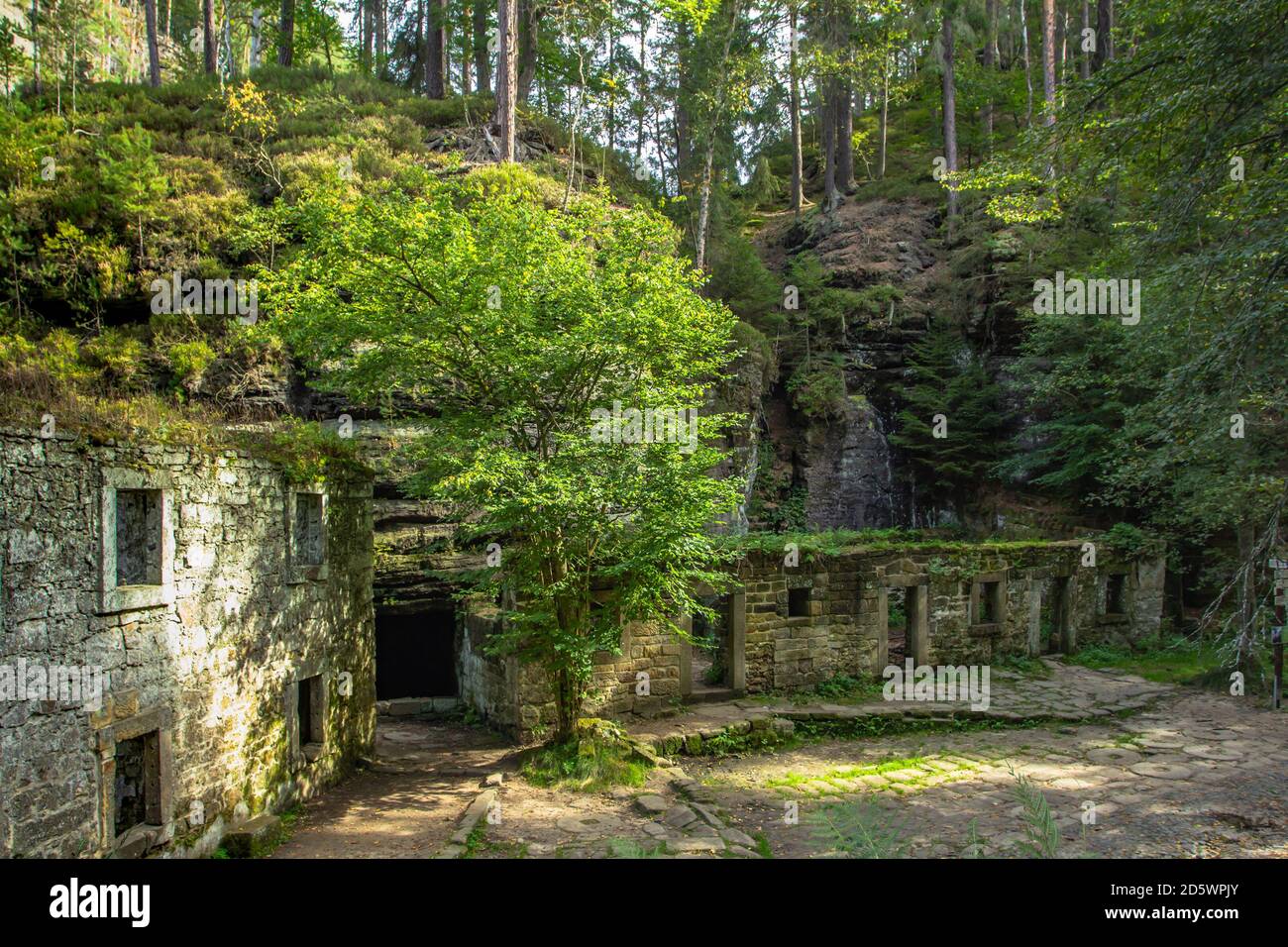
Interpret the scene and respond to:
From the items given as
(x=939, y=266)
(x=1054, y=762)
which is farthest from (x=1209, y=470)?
(x=939, y=266)

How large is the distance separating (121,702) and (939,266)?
98.5ft

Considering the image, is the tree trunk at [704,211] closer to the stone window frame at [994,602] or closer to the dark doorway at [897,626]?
the dark doorway at [897,626]

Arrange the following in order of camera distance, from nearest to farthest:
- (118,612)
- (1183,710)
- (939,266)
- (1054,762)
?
(118,612) → (1054,762) → (1183,710) → (939,266)

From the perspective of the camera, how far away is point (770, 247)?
33.4m

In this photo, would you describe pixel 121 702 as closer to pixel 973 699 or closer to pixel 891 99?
pixel 973 699

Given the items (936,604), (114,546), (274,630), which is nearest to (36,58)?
(274,630)

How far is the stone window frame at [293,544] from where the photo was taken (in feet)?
33.9

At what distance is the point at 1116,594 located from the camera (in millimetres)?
19891

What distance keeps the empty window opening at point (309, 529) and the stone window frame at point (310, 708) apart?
1.51 meters

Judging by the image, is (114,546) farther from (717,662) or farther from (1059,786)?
(1059,786)

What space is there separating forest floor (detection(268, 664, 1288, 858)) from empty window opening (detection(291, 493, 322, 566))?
349 cm

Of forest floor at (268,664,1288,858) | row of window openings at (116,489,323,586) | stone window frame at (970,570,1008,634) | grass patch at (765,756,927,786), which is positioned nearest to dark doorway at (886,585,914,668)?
stone window frame at (970,570,1008,634)

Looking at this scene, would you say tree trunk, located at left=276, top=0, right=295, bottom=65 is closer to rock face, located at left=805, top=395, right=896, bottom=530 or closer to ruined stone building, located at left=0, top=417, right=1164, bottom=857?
ruined stone building, located at left=0, top=417, right=1164, bottom=857

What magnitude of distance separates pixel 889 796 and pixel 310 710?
849cm
